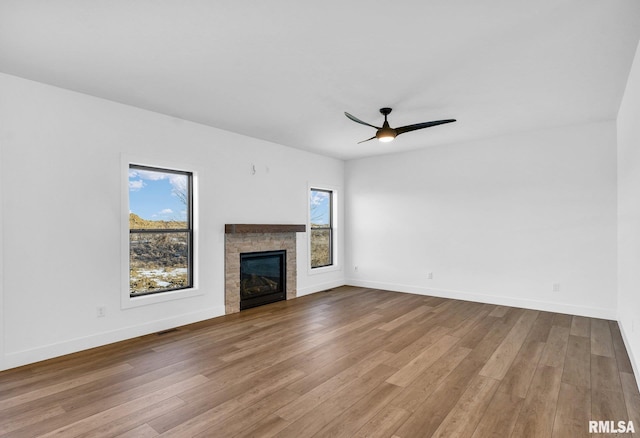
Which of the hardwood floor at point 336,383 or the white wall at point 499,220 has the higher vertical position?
the white wall at point 499,220

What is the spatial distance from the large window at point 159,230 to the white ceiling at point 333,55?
2.97 feet

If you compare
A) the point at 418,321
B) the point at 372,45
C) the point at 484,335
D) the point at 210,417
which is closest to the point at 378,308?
the point at 418,321

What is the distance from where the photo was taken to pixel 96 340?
3.83 meters

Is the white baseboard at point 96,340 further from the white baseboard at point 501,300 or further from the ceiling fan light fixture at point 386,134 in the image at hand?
the white baseboard at point 501,300

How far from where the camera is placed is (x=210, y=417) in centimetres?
243

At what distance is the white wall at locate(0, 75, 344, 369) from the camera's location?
10.9ft

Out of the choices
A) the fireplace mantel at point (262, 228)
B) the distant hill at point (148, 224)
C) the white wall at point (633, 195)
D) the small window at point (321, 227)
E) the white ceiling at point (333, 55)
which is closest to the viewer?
the white ceiling at point (333, 55)

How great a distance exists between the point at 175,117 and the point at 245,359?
3.22 meters

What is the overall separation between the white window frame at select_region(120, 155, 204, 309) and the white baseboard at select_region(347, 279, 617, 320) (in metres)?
3.76

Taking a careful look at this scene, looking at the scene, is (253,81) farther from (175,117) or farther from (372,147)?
(372,147)

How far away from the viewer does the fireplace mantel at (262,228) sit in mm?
5234

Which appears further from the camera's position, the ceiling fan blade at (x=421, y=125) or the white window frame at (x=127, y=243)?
the white window frame at (x=127, y=243)

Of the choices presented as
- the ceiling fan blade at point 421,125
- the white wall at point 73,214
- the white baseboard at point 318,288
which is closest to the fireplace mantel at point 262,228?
the white wall at point 73,214

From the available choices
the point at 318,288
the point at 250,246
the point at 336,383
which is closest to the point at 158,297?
the point at 250,246
